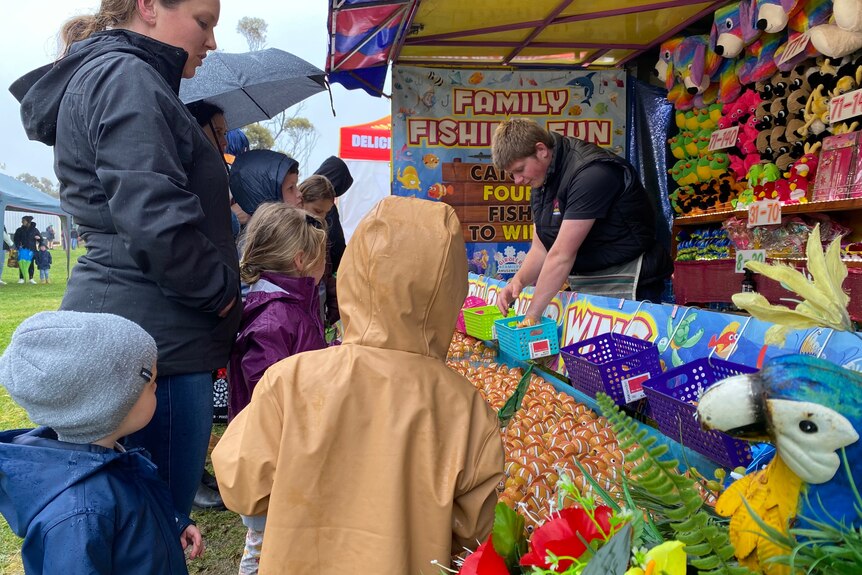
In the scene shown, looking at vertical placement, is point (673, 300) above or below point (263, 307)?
below

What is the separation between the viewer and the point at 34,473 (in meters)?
1.24

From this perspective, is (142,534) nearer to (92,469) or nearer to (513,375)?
(92,469)

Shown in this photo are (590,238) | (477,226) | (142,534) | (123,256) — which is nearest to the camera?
(142,534)

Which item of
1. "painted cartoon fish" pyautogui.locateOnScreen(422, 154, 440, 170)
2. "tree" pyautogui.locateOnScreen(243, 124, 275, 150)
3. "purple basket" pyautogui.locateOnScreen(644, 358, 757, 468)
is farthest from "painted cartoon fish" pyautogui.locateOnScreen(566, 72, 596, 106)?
"tree" pyautogui.locateOnScreen(243, 124, 275, 150)

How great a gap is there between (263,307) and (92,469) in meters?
0.98

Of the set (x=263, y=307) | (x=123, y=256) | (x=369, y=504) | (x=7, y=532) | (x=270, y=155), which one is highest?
(x=270, y=155)

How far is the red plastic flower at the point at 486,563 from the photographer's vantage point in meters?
0.83

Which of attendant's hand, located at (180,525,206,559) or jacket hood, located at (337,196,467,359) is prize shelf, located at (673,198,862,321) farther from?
attendant's hand, located at (180,525,206,559)

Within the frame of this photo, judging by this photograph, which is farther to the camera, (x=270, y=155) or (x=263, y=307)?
(x=270, y=155)

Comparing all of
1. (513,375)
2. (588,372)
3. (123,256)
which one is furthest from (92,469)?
(513,375)

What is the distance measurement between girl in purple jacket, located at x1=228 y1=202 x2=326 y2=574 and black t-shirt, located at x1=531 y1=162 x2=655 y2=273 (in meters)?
1.33

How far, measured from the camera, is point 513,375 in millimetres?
2959

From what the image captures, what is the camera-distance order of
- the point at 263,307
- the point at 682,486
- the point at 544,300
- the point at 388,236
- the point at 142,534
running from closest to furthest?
the point at 682,486, the point at 388,236, the point at 142,534, the point at 263,307, the point at 544,300

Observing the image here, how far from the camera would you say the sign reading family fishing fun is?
20.0 feet
